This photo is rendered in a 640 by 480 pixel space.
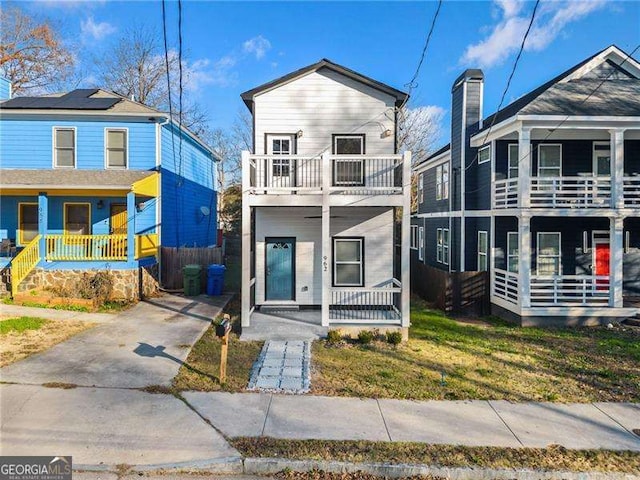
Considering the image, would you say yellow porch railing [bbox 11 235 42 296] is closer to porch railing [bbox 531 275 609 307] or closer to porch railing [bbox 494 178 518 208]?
porch railing [bbox 494 178 518 208]

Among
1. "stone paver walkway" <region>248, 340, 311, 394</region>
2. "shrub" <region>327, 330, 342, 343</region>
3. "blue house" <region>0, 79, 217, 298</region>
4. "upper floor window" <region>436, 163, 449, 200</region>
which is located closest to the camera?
"stone paver walkway" <region>248, 340, 311, 394</region>

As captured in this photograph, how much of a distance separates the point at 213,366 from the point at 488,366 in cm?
531

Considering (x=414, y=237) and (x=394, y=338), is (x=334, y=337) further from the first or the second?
(x=414, y=237)

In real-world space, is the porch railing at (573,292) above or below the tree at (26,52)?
below

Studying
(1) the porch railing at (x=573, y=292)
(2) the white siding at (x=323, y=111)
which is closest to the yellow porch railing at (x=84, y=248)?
(2) the white siding at (x=323, y=111)

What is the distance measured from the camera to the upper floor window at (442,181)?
17.2 m

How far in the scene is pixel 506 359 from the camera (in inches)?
328

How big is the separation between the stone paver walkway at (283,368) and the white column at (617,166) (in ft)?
33.6

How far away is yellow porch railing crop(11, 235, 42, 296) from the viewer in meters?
12.4

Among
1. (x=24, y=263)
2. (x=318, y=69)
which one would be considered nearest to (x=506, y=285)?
(x=318, y=69)

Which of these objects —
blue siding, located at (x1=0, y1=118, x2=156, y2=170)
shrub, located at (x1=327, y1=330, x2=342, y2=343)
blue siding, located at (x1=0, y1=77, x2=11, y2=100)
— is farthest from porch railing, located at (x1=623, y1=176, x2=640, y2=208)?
blue siding, located at (x1=0, y1=77, x2=11, y2=100)

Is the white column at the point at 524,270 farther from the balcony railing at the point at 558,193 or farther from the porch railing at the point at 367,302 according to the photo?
the porch railing at the point at 367,302

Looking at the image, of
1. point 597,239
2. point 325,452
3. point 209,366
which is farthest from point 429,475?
point 597,239

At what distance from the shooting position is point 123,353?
799 centimetres
